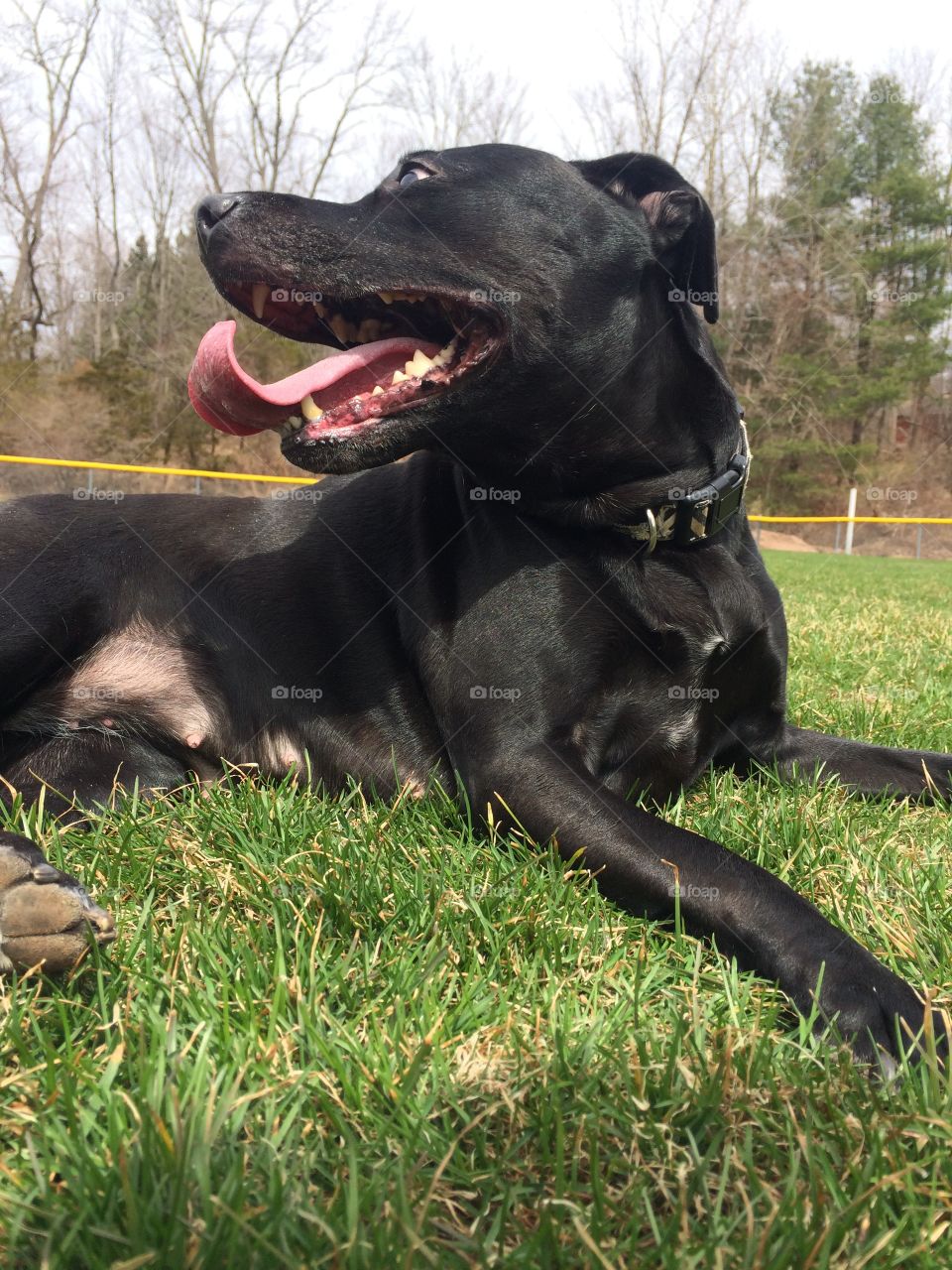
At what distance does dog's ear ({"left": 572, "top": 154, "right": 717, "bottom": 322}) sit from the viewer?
8.33ft

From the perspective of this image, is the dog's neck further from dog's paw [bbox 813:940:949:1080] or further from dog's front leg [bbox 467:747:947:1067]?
dog's paw [bbox 813:940:949:1080]

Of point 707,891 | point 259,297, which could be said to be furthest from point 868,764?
point 259,297

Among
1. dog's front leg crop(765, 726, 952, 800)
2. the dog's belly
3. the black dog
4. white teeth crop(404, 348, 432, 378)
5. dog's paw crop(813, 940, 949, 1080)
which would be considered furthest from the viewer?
dog's front leg crop(765, 726, 952, 800)

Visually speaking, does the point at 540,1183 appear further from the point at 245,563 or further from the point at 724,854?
the point at 245,563

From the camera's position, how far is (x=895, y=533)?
25.8 m

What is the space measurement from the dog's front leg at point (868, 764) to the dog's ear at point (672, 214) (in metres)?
1.16

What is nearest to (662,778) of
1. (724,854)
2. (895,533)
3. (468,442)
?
(724,854)

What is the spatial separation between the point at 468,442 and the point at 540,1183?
1696mm

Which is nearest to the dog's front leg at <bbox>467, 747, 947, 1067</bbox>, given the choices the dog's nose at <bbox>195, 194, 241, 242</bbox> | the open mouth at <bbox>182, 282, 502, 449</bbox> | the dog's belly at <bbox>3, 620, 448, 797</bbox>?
the dog's belly at <bbox>3, 620, 448, 797</bbox>

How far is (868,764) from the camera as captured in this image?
2744 mm

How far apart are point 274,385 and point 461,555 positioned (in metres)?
0.61

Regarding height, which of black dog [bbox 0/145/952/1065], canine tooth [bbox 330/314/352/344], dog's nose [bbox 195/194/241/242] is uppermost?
dog's nose [bbox 195/194/241/242]

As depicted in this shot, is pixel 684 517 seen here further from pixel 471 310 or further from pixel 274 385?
pixel 274 385

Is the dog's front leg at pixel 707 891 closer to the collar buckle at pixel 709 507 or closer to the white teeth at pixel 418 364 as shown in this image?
the collar buckle at pixel 709 507
